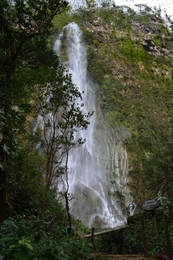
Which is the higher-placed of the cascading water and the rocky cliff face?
the rocky cliff face

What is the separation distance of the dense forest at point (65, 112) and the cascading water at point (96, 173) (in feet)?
2.51

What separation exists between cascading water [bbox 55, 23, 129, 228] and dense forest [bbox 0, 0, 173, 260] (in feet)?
2.51

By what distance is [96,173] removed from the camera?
15.1 m

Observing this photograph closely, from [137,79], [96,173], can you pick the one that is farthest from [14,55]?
[137,79]

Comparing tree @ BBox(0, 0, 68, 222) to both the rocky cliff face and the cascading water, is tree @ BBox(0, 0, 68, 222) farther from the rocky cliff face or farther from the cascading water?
the rocky cliff face

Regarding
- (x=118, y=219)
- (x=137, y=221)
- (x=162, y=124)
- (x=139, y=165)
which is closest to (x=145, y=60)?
(x=162, y=124)

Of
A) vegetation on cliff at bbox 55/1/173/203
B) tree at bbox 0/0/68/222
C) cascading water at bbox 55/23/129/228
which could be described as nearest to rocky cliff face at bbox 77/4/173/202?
vegetation on cliff at bbox 55/1/173/203

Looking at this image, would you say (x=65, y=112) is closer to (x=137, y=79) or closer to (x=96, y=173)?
(x=96, y=173)

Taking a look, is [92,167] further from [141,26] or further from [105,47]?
[141,26]

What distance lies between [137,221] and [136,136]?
374 inches

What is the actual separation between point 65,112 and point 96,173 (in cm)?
823

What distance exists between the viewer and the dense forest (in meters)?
4.13

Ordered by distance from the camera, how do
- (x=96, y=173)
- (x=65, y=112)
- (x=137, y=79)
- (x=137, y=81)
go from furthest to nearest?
(x=137, y=79)
(x=137, y=81)
(x=96, y=173)
(x=65, y=112)

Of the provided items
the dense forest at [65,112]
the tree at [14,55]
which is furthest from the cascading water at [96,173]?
the tree at [14,55]
